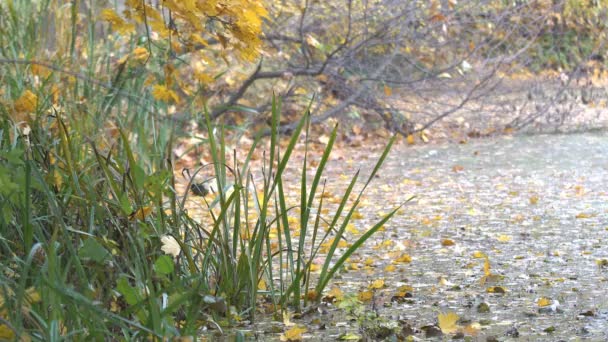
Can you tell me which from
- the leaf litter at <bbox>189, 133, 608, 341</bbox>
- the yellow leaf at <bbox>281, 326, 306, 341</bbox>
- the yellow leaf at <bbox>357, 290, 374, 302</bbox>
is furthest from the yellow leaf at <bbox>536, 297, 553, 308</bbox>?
the yellow leaf at <bbox>281, 326, 306, 341</bbox>

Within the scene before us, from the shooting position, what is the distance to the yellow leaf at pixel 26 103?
9.18 feet

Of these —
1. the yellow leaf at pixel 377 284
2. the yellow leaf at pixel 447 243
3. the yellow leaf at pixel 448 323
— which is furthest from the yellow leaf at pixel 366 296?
the yellow leaf at pixel 447 243

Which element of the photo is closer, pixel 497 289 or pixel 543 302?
pixel 543 302

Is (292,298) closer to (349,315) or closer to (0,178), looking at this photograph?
(349,315)

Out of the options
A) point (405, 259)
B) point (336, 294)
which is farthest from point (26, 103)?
point (405, 259)

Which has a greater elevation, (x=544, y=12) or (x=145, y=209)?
(x=544, y=12)

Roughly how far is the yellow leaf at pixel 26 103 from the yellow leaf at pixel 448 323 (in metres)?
1.32

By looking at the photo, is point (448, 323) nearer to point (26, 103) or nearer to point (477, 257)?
point (477, 257)

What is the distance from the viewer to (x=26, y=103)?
281cm

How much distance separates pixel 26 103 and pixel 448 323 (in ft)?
4.47

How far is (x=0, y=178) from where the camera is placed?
6.22ft

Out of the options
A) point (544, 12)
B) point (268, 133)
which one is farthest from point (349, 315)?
point (544, 12)

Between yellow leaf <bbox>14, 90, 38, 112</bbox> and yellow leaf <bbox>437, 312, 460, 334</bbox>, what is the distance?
1.32 meters

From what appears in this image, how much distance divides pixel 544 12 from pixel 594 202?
117 inches
